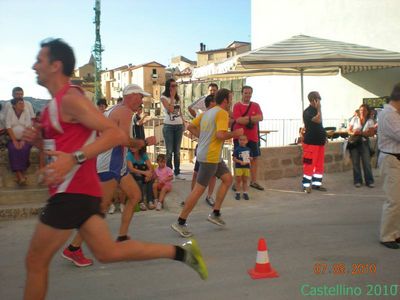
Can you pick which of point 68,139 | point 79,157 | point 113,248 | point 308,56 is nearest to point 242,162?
point 308,56

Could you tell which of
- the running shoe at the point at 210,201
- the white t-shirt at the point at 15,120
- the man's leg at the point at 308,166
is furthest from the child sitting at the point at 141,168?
the man's leg at the point at 308,166

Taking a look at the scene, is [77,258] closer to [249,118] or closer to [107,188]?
[107,188]

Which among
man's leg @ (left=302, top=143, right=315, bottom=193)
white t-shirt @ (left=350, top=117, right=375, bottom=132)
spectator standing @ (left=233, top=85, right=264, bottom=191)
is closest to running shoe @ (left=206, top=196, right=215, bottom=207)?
spectator standing @ (left=233, top=85, right=264, bottom=191)

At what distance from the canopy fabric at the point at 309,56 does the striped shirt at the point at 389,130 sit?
185 inches

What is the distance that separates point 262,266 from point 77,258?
2.01 m

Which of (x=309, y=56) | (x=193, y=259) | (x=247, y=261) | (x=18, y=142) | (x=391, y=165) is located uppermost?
(x=309, y=56)

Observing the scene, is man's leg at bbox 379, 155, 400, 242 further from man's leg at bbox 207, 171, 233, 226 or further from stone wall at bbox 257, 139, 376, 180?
stone wall at bbox 257, 139, 376, 180

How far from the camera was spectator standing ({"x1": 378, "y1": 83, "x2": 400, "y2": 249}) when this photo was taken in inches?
209

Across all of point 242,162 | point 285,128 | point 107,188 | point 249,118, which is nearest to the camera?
point 107,188

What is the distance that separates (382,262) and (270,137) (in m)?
12.6

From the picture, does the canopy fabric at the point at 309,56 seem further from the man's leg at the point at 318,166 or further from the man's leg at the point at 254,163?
the man's leg at the point at 318,166

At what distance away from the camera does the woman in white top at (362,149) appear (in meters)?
9.66

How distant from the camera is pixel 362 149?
385 inches

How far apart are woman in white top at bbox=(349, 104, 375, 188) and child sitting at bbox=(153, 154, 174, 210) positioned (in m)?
4.15
